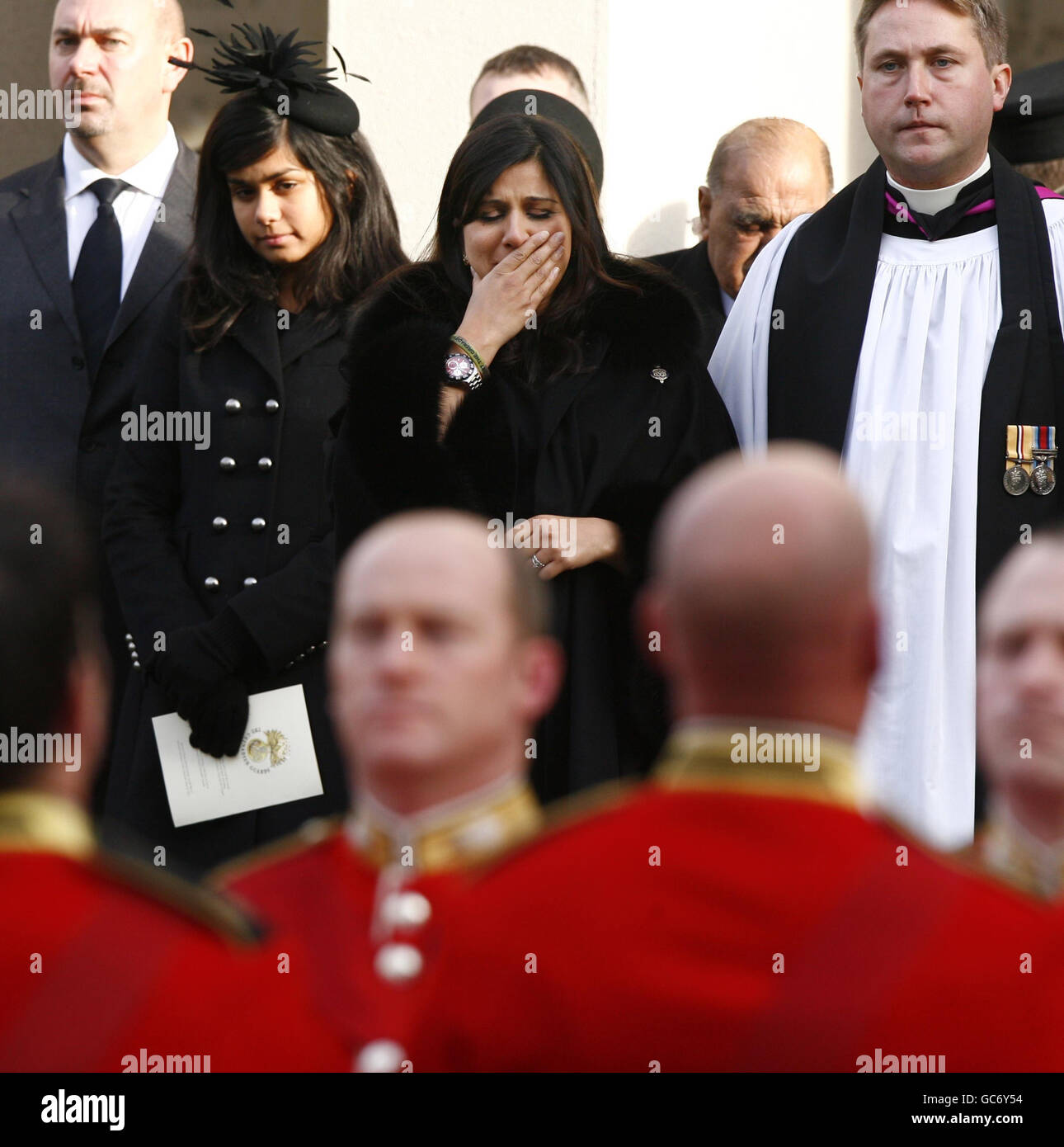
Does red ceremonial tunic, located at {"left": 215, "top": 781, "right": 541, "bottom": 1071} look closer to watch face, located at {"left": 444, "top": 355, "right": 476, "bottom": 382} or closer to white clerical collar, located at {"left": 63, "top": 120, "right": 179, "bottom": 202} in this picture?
watch face, located at {"left": 444, "top": 355, "right": 476, "bottom": 382}

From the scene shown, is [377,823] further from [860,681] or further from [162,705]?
[162,705]

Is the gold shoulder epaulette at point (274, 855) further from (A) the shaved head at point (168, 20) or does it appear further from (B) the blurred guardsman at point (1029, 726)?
(A) the shaved head at point (168, 20)

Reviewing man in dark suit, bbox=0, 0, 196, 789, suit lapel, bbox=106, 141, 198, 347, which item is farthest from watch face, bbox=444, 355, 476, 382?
suit lapel, bbox=106, 141, 198, 347

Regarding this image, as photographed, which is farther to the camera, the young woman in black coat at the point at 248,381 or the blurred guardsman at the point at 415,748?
the young woman in black coat at the point at 248,381

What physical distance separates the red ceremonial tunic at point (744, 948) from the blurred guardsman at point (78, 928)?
21 cm

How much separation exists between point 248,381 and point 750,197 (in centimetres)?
141

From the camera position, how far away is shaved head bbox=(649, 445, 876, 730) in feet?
6.44

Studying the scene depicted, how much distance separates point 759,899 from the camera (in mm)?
1984

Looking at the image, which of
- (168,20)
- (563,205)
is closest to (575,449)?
(563,205)

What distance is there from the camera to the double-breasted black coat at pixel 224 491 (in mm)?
3604

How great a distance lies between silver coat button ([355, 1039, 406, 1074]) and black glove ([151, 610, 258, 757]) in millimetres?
1123

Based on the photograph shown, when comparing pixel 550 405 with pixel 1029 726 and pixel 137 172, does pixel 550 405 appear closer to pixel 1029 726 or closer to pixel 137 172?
pixel 1029 726
